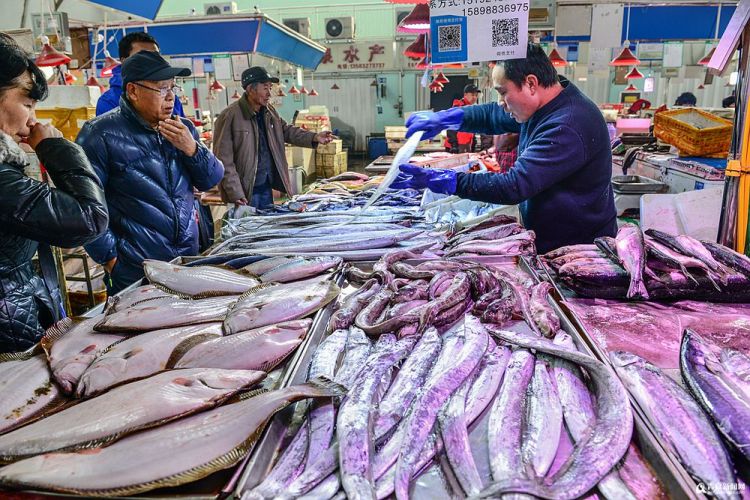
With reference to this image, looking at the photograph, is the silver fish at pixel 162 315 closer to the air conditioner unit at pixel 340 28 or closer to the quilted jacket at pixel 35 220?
the quilted jacket at pixel 35 220

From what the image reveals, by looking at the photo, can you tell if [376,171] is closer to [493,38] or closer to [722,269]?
[493,38]

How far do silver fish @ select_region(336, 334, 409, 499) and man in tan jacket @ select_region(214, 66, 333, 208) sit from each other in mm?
4198

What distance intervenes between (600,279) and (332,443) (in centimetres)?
163

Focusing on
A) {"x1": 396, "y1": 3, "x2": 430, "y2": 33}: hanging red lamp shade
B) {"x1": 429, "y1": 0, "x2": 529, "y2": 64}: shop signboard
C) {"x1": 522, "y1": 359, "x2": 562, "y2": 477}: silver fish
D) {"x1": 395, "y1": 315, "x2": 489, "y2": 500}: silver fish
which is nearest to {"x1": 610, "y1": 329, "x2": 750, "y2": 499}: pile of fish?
{"x1": 522, "y1": 359, "x2": 562, "y2": 477}: silver fish

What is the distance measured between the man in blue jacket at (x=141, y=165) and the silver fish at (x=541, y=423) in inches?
101

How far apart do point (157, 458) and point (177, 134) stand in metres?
2.48

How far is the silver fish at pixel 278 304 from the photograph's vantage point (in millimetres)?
1996

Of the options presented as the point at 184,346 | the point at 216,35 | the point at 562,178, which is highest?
the point at 216,35

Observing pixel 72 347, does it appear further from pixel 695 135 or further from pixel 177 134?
pixel 695 135

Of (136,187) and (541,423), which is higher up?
(136,187)

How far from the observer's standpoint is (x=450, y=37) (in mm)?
2918

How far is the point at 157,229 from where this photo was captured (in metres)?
3.31

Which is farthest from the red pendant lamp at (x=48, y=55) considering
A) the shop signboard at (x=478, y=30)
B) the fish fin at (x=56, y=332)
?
the fish fin at (x=56, y=332)

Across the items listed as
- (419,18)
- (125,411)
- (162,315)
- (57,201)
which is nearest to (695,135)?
(419,18)
